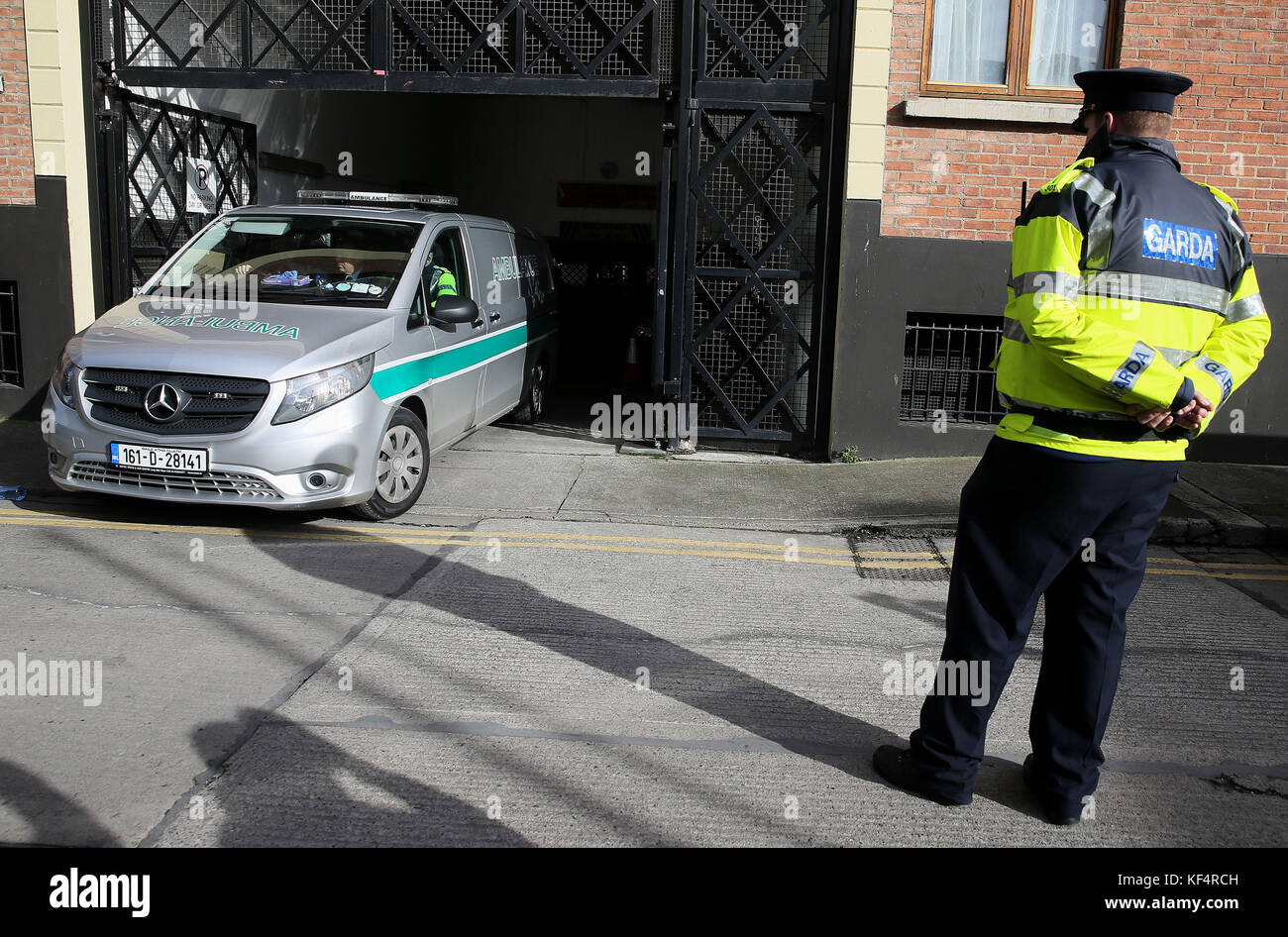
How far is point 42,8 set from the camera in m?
9.38

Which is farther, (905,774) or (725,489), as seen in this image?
(725,489)

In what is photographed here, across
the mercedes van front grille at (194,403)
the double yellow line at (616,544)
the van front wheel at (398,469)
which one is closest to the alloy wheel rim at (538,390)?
the van front wheel at (398,469)

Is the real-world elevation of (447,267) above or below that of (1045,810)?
above

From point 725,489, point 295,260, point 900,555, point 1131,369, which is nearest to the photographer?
point 1131,369

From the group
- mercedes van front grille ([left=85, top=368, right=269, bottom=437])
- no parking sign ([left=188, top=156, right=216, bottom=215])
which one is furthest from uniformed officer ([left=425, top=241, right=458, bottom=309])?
no parking sign ([left=188, top=156, right=216, bottom=215])

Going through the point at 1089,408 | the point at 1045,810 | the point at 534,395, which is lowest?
the point at 1045,810

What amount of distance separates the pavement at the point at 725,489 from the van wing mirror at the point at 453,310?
4.14ft

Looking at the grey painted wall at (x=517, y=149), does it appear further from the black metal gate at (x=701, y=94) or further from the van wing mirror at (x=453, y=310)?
the van wing mirror at (x=453, y=310)

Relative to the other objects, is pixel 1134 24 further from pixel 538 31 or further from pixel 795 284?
pixel 538 31

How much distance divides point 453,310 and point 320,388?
4.14 ft

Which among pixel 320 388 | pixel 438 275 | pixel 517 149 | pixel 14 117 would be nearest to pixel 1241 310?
pixel 320 388

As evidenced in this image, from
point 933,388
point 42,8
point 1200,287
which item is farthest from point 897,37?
point 42,8

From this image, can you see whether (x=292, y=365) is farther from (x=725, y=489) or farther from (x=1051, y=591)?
(x=1051, y=591)

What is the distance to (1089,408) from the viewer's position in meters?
3.27
